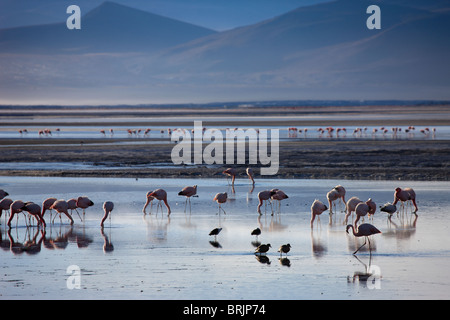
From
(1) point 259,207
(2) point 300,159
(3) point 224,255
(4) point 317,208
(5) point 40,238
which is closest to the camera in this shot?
(3) point 224,255

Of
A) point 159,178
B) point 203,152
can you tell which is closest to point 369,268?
point 159,178

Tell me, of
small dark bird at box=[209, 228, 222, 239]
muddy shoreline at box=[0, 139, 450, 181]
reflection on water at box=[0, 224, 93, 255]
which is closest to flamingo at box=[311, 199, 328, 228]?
small dark bird at box=[209, 228, 222, 239]

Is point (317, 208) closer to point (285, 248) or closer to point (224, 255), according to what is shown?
point (285, 248)

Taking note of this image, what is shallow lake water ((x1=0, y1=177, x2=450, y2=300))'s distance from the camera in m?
8.67

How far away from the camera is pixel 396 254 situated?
34.4 feet

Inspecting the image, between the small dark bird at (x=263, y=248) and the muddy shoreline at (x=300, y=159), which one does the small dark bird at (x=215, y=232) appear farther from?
the muddy shoreline at (x=300, y=159)

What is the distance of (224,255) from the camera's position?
10602 millimetres

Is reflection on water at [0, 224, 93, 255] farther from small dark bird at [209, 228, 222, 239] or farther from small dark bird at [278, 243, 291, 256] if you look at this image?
small dark bird at [278, 243, 291, 256]

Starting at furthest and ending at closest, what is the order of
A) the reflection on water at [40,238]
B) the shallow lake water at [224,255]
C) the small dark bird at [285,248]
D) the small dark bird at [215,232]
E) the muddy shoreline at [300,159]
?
1. the muddy shoreline at [300,159]
2. the small dark bird at [215,232]
3. the reflection on water at [40,238]
4. the small dark bird at [285,248]
5. the shallow lake water at [224,255]

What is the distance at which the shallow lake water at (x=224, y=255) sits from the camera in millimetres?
8672

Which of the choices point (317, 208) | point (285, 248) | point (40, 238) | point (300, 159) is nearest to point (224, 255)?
point (285, 248)

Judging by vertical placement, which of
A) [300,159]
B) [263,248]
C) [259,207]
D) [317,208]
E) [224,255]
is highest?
[300,159]

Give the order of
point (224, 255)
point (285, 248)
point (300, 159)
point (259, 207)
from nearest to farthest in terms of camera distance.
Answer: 1. point (285, 248)
2. point (224, 255)
3. point (259, 207)
4. point (300, 159)

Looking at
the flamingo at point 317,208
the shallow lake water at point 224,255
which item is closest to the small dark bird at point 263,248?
the shallow lake water at point 224,255
